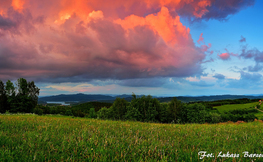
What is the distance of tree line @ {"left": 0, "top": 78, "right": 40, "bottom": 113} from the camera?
57000 millimetres

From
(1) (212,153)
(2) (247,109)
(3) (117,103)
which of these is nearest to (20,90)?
(3) (117,103)

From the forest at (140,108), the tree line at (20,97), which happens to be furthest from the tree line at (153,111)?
the tree line at (20,97)

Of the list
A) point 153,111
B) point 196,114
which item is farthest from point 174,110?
point 153,111

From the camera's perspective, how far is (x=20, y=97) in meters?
57.4

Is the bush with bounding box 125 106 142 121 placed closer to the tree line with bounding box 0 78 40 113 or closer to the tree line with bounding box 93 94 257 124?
the tree line with bounding box 93 94 257 124

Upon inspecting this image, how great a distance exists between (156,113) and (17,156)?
42898mm

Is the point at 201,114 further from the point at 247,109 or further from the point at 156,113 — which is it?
the point at 247,109

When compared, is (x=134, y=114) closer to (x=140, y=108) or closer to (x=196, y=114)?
(x=140, y=108)

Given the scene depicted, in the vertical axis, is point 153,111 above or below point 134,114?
above

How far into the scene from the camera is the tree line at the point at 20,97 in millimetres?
57000

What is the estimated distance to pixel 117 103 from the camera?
4784cm

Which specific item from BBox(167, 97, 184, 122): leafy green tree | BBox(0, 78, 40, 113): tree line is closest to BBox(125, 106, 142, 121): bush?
BBox(167, 97, 184, 122): leafy green tree

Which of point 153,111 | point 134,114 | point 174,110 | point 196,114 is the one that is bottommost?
point 196,114

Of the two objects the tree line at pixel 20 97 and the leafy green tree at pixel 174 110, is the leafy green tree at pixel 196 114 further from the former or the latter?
the tree line at pixel 20 97
